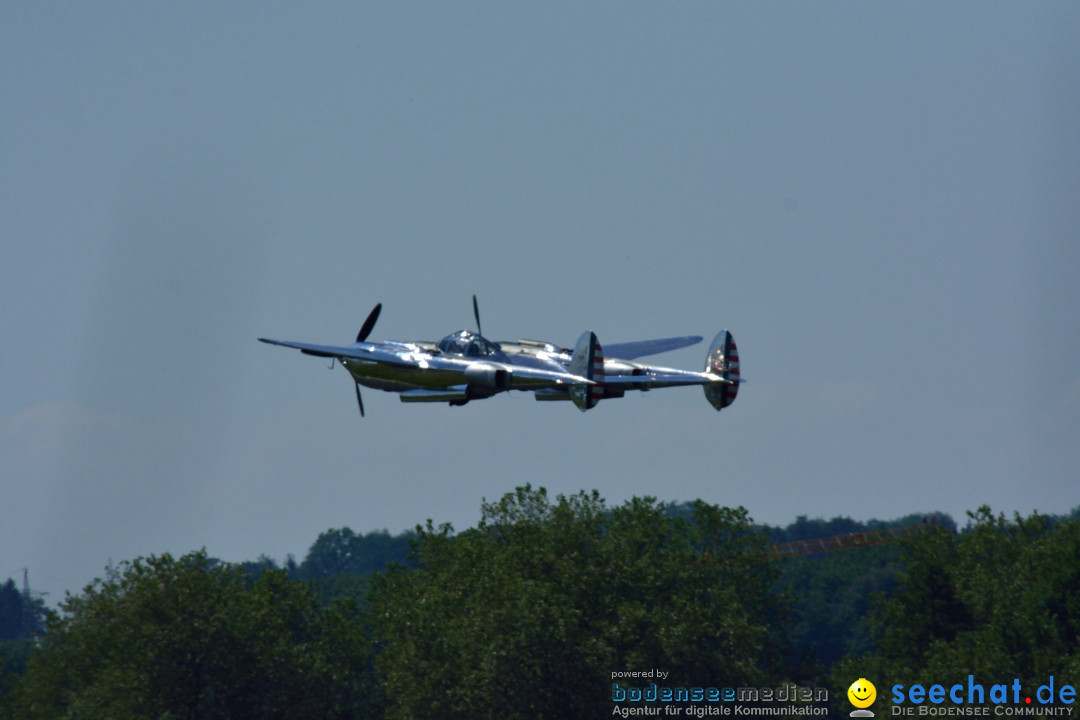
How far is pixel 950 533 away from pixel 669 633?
29701 mm

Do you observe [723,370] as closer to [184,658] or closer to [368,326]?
[368,326]

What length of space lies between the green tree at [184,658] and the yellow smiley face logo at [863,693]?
31329 mm

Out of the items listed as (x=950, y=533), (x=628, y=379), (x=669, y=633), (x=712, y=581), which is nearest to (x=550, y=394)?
(x=628, y=379)

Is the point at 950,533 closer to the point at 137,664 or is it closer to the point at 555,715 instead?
the point at 555,715

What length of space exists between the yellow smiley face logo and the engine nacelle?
39590 millimetres

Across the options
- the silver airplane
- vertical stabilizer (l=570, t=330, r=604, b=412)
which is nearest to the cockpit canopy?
the silver airplane

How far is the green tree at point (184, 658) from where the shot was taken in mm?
86250

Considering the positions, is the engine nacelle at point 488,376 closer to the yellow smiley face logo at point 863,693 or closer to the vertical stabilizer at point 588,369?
the vertical stabilizer at point 588,369

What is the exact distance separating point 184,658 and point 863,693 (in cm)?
4114

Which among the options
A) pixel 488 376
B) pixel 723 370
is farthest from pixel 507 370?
pixel 723 370

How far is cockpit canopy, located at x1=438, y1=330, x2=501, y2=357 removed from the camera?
55719 millimetres

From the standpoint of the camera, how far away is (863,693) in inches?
3263

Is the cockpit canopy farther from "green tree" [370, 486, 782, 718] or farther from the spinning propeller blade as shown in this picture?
"green tree" [370, 486, 782, 718]

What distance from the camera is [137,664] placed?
86.2 meters
